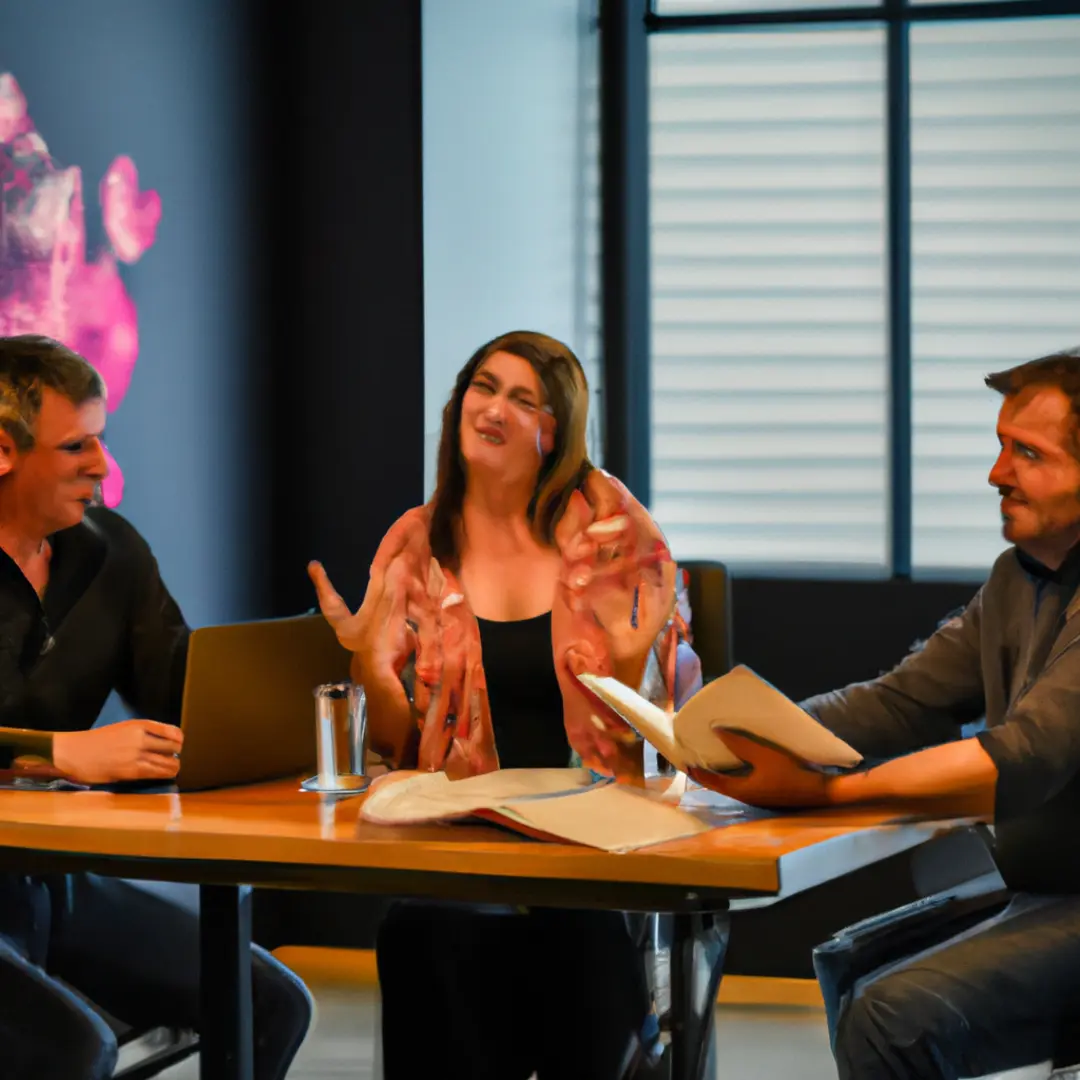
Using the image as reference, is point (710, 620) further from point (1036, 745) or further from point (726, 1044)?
point (726, 1044)

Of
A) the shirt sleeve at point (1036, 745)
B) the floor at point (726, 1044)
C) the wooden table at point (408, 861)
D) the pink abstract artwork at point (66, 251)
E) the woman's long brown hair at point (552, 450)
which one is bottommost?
the floor at point (726, 1044)

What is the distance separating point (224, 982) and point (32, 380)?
95 centimetres

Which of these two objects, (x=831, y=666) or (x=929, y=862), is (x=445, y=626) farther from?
(x=831, y=666)

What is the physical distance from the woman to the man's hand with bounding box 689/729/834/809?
0.39 meters

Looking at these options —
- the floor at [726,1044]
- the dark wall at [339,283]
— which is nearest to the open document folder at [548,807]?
the floor at [726,1044]

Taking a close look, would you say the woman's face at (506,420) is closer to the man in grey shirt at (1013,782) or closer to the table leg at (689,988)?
the man in grey shirt at (1013,782)

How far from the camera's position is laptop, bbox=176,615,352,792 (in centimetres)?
192

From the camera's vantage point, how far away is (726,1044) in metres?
3.36

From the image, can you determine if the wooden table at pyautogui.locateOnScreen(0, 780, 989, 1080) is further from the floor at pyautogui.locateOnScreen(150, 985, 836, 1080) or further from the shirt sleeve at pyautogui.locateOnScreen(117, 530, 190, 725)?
the floor at pyautogui.locateOnScreen(150, 985, 836, 1080)

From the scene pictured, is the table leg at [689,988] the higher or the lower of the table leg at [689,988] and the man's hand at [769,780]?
the lower

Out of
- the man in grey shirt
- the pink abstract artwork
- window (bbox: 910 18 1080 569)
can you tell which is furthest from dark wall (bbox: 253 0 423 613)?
the man in grey shirt

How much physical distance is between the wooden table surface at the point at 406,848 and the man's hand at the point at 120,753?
128 mm

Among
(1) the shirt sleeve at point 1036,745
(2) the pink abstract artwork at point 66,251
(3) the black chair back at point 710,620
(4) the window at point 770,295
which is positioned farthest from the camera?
(4) the window at point 770,295

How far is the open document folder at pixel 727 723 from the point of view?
1.63 m
